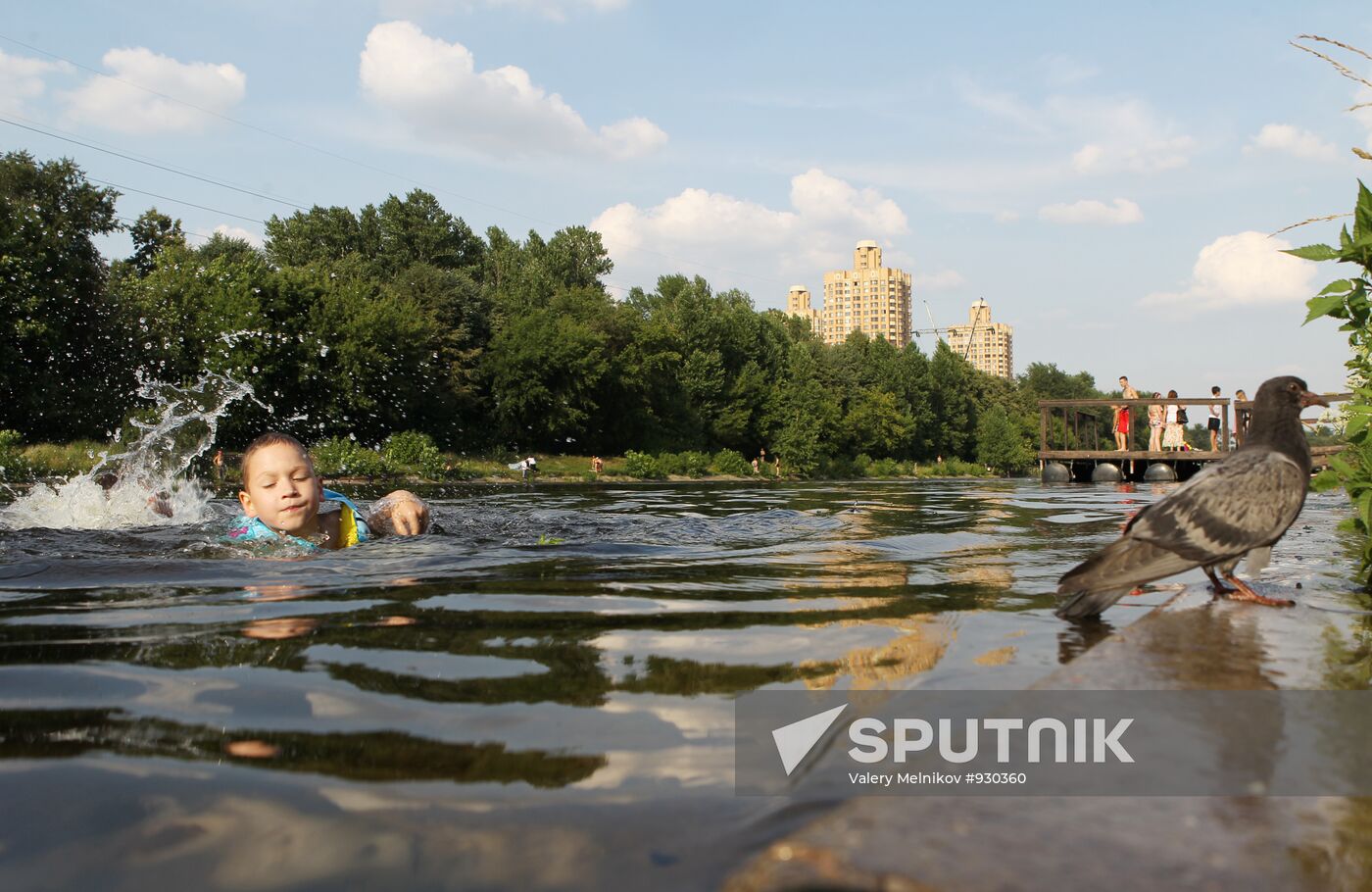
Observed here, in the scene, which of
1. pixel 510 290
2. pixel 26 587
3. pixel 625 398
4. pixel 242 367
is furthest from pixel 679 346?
pixel 26 587

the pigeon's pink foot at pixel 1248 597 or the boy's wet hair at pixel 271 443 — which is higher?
the boy's wet hair at pixel 271 443

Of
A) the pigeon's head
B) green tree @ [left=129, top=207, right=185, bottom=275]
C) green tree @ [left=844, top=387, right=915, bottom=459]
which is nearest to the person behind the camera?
the pigeon's head

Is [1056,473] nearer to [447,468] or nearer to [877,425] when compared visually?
[447,468]

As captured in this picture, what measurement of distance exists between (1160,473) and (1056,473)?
178 inches

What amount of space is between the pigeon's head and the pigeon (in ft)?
1.72

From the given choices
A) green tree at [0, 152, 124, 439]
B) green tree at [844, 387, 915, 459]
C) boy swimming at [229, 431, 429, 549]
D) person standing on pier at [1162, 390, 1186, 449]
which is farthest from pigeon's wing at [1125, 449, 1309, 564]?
green tree at [844, 387, 915, 459]

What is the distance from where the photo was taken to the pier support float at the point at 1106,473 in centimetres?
A: 3653

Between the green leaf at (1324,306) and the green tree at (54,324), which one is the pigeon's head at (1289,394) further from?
the green tree at (54,324)

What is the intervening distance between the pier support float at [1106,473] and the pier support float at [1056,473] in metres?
1.12

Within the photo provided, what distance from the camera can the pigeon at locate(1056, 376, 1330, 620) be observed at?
3969 mm

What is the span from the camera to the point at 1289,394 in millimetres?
4797

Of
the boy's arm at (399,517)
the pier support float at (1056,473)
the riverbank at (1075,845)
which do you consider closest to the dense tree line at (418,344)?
the pier support float at (1056,473)

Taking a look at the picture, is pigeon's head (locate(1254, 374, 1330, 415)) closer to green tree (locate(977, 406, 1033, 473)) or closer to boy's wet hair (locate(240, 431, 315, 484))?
boy's wet hair (locate(240, 431, 315, 484))

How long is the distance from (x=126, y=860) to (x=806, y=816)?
122cm
